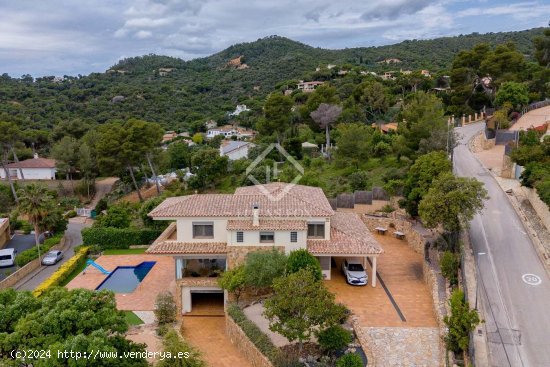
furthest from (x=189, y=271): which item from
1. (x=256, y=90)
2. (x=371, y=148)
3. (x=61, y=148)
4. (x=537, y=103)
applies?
(x=256, y=90)

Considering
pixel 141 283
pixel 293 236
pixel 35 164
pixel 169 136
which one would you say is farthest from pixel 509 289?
pixel 169 136

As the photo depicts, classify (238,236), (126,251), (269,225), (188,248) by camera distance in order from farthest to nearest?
(126,251), (188,248), (238,236), (269,225)

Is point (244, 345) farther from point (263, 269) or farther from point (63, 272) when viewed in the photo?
point (63, 272)

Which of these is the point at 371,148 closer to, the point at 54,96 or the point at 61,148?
the point at 61,148

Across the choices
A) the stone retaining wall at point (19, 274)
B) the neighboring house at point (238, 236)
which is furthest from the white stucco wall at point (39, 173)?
the neighboring house at point (238, 236)

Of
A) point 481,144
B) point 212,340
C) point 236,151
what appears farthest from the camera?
point 236,151

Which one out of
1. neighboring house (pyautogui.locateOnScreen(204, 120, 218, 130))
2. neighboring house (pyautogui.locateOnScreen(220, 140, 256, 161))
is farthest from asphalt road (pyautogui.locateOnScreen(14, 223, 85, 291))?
neighboring house (pyautogui.locateOnScreen(204, 120, 218, 130))

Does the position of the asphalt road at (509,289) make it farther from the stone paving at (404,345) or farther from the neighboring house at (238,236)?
the neighboring house at (238,236)

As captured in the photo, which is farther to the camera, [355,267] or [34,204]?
[34,204]
